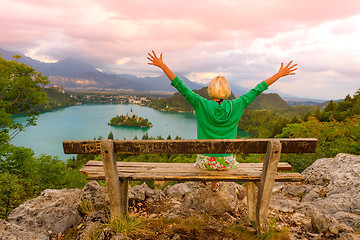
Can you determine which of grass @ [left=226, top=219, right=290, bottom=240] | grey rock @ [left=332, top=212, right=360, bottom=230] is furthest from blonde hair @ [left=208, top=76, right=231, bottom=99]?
grey rock @ [left=332, top=212, right=360, bottom=230]

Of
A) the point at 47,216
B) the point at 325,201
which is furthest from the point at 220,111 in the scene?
the point at 47,216

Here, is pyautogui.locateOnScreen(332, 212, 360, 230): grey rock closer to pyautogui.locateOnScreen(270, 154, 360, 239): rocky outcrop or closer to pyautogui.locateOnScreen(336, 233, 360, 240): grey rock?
pyautogui.locateOnScreen(270, 154, 360, 239): rocky outcrop

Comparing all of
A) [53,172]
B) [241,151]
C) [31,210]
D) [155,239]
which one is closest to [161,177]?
[155,239]

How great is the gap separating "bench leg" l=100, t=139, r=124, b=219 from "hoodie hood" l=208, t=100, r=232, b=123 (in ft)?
5.11

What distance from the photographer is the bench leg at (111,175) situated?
8.16 ft

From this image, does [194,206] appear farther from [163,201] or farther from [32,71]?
[32,71]

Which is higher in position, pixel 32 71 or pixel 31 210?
pixel 32 71

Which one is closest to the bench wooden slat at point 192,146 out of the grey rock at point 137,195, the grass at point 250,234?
the grass at point 250,234

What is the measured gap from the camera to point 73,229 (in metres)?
3.57

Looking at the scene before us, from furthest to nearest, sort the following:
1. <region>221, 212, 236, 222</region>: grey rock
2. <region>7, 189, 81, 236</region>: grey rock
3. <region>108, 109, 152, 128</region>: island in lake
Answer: <region>108, 109, 152, 128</region>: island in lake, <region>221, 212, 236, 222</region>: grey rock, <region>7, 189, 81, 236</region>: grey rock

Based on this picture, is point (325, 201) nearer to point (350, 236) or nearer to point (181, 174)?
point (350, 236)

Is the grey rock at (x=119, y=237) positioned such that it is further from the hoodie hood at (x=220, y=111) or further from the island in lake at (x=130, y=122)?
the island in lake at (x=130, y=122)

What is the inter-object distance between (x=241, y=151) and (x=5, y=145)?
17.4 m

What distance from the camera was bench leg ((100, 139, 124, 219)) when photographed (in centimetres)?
249
